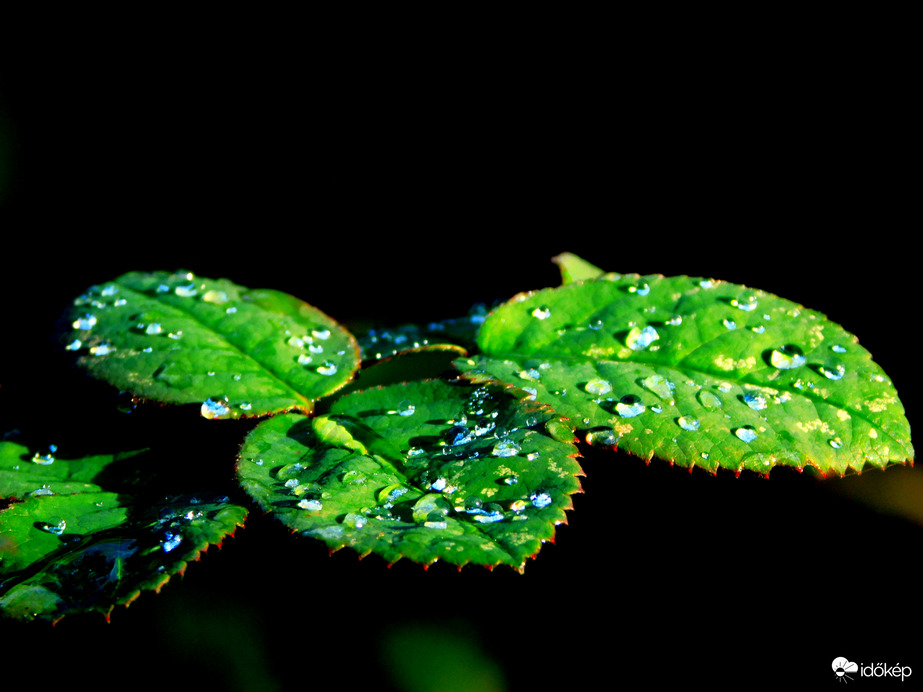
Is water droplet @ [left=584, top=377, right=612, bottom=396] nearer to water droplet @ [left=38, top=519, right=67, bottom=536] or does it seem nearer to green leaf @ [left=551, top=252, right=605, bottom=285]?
green leaf @ [left=551, top=252, right=605, bottom=285]

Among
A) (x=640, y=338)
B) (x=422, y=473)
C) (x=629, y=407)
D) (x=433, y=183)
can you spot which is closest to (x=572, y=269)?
(x=640, y=338)

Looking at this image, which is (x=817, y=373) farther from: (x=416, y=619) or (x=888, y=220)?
(x=888, y=220)

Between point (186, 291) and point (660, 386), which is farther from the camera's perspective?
point (186, 291)

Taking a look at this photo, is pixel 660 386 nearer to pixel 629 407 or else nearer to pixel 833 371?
pixel 629 407

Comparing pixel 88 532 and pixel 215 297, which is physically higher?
pixel 215 297

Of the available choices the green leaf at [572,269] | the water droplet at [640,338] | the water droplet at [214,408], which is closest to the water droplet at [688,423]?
the water droplet at [640,338]

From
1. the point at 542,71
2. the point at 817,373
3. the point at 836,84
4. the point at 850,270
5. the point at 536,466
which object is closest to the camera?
the point at 536,466

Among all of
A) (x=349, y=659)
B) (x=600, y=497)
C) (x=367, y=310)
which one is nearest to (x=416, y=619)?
(x=349, y=659)
